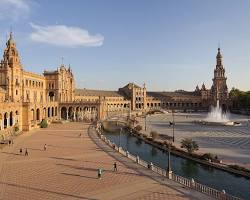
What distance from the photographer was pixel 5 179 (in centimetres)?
3183

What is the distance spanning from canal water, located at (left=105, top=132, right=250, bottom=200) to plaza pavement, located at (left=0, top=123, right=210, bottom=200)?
6622mm

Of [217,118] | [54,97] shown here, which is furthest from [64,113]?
[217,118]

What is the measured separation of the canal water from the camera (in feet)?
Result: 112

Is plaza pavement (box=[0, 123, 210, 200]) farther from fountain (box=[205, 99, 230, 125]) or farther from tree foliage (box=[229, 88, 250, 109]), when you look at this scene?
tree foliage (box=[229, 88, 250, 109])

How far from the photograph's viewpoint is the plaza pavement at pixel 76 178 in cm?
2706

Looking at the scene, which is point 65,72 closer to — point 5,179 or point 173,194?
point 5,179

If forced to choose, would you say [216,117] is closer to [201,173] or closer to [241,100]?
[241,100]

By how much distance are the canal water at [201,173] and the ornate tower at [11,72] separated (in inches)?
1483

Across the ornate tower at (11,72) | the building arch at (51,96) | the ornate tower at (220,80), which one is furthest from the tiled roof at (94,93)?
the ornate tower at (11,72)

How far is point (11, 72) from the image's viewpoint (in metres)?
83.3

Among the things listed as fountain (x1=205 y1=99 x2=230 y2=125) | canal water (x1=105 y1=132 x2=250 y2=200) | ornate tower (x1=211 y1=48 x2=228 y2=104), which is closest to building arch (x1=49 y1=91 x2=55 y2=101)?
fountain (x1=205 y1=99 x2=230 y2=125)

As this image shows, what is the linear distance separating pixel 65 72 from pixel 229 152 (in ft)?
256

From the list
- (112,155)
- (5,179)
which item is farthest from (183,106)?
(5,179)

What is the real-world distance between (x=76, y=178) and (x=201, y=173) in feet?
53.4
